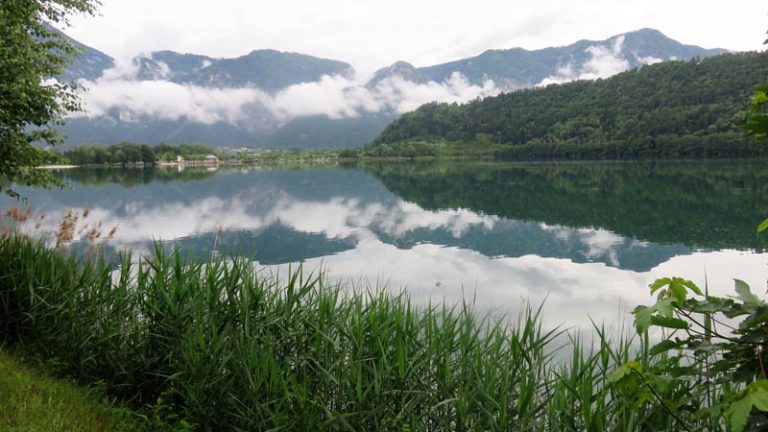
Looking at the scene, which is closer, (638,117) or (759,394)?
(759,394)

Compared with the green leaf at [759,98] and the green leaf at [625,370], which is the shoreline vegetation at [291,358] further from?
the green leaf at [759,98]

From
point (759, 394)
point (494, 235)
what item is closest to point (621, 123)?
point (494, 235)

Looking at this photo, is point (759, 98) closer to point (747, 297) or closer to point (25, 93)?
point (747, 297)

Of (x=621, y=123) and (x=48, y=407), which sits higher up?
(x=621, y=123)

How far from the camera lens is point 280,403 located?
5.51 metres

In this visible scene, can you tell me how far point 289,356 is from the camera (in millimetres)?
6457

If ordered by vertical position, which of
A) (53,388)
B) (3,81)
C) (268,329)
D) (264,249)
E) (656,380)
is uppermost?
(3,81)

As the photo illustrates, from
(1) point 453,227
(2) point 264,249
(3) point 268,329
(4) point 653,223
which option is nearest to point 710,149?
(4) point 653,223

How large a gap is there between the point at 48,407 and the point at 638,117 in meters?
158

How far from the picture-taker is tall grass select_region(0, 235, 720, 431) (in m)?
5.06

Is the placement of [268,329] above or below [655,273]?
above

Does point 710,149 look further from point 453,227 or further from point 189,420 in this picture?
point 189,420

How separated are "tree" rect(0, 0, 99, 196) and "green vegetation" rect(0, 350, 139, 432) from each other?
562 centimetres

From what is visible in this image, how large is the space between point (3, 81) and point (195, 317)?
679 centimetres
